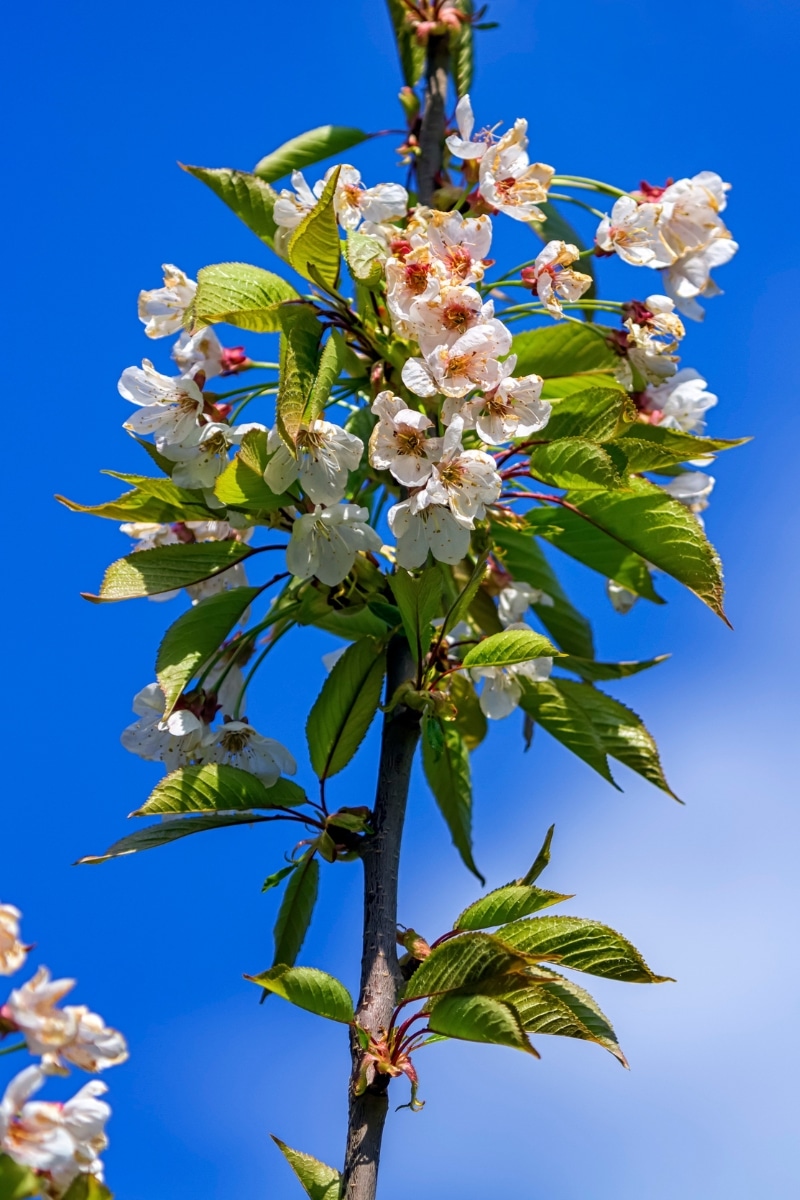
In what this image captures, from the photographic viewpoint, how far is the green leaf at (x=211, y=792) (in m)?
2.06

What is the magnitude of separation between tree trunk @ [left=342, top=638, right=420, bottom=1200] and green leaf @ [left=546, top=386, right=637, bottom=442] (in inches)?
20.0

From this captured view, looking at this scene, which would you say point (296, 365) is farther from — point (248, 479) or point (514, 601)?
point (514, 601)

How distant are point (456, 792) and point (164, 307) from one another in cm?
121

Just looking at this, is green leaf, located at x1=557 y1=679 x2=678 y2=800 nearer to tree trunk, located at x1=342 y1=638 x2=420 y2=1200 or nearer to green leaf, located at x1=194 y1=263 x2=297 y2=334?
tree trunk, located at x1=342 y1=638 x2=420 y2=1200

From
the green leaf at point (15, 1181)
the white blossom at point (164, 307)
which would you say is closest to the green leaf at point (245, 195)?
the white blossom at point (164, 307)

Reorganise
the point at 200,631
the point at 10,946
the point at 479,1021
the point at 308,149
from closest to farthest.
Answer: the point at 10,946
the point at 479,1021
the point at 200,631
the point at 308,149

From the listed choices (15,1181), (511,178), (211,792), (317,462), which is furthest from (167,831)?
(511,178)

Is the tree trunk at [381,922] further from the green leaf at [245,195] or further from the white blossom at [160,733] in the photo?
the green leaf at [245,195]

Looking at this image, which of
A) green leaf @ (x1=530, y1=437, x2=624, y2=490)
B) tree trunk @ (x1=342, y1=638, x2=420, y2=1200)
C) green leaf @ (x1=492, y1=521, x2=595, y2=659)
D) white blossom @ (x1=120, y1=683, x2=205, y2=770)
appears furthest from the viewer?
green leaf @ (x1=492, y1=521, x2=595, y2=659)

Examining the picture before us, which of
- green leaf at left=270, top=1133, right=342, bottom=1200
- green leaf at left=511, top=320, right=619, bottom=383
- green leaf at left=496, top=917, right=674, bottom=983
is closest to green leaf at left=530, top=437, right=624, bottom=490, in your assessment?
green leaf at left=511, top=320, right=619, bottom=383

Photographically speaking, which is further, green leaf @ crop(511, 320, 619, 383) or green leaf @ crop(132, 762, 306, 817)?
green leaf @ crop(511, 320, 619, 383)

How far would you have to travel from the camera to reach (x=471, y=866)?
2.79m

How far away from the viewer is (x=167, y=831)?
2.12 m

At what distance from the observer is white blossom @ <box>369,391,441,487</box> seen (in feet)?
6.98
